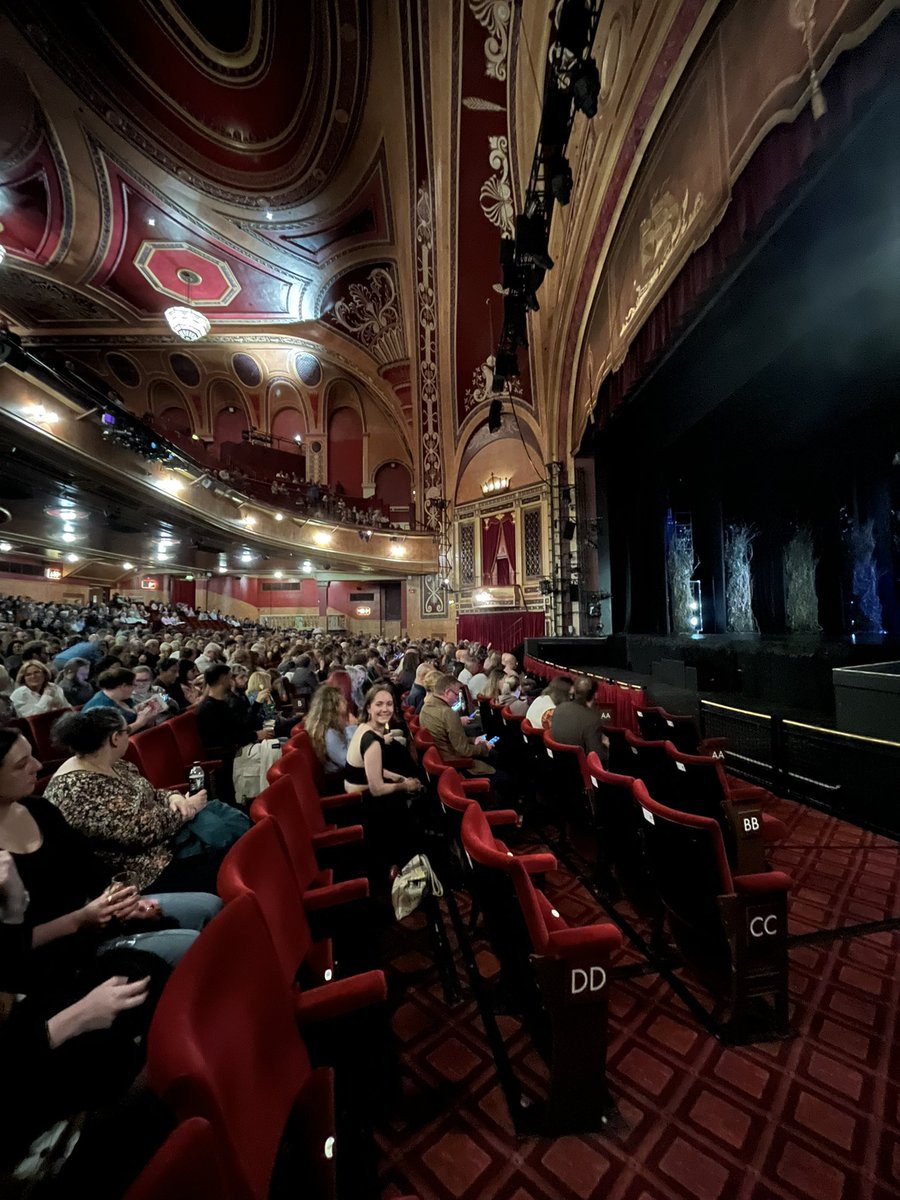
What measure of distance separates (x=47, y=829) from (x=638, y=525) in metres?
9.39

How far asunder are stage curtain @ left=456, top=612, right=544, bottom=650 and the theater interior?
172 millimetres

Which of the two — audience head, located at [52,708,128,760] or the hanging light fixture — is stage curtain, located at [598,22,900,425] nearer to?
audience head, located at [52,708,128,760]

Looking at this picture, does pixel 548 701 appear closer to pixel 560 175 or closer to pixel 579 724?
pixel 579 724

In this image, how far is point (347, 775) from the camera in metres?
2.63

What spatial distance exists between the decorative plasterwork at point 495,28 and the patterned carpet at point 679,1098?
9.82m

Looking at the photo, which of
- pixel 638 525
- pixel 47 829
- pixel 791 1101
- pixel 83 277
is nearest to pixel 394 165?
pixel 83 277

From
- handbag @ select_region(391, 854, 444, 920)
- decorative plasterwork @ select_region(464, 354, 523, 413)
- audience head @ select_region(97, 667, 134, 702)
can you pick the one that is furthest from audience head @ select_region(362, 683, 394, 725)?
decorative plasterwork @ select_region(464, 354, 523, 413)

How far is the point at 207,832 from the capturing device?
1954mm

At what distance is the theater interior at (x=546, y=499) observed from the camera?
1.22 meters

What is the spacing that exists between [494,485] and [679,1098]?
47.1 feet

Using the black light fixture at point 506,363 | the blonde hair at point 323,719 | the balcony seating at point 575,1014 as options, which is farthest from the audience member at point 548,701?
the black light fixture at point 506,363

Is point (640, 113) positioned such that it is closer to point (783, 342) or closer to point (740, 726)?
point (783, 342)

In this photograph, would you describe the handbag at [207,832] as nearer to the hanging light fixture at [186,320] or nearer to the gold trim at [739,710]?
the gold trim at [739,710]

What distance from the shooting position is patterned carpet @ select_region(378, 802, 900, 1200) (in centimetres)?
114
